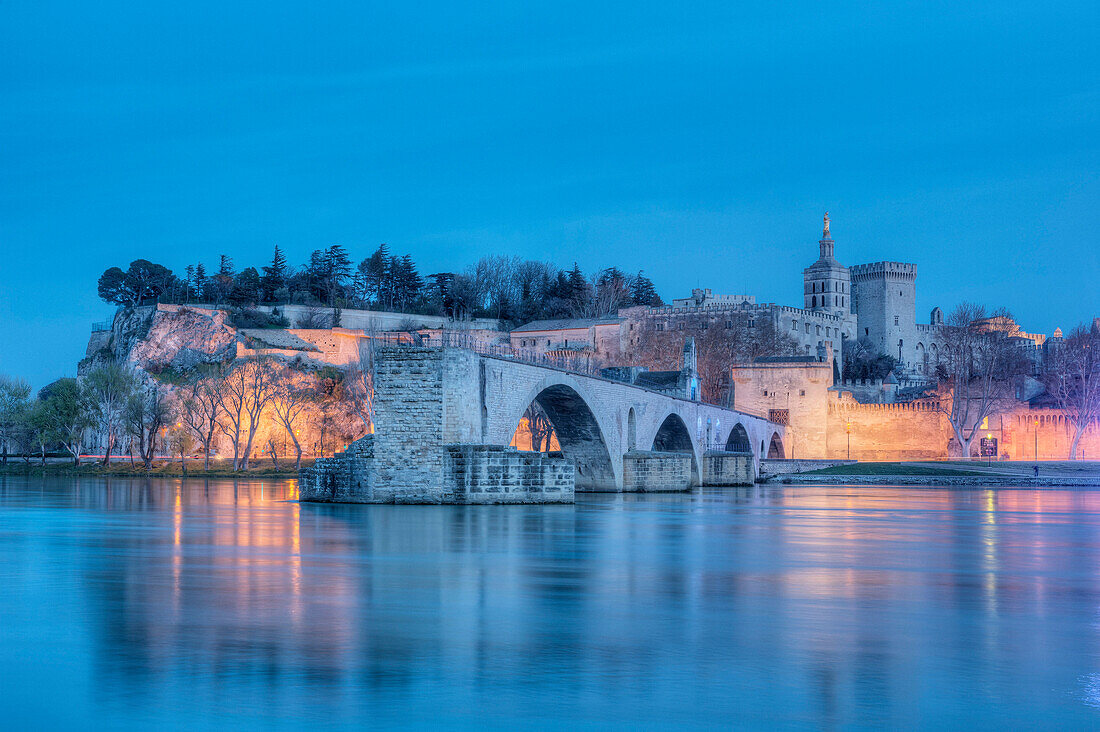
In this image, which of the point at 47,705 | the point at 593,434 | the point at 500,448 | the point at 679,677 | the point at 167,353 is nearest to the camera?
the point at 47,705

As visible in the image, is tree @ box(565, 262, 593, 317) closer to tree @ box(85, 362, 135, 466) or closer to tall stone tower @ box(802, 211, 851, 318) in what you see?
tall stone tower @ box(802, 211, 851, 318)

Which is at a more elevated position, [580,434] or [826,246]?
[826,246]

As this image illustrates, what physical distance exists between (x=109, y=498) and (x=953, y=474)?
42160 millimetres

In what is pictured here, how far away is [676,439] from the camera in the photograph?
5384 cm

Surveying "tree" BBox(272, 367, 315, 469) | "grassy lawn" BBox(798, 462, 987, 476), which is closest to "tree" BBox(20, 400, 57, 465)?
→ "tree" BBox(272, 367, 315, 469)

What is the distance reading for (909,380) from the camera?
100625mm

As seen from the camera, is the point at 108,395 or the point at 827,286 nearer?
the point at 108,395

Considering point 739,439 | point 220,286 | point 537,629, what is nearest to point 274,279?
point 220,286

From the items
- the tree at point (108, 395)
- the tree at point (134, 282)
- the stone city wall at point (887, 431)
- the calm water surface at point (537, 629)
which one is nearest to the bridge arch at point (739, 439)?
the stone city wall at point (887, 431)

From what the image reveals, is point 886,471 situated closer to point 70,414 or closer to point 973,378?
point 973,378

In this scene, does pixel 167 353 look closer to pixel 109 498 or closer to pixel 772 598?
pixel 109 498

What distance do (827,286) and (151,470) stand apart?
79.5m

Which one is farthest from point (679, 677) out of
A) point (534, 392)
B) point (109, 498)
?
point (109, 498)

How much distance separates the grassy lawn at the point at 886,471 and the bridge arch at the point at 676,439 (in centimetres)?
1028
